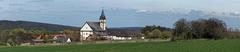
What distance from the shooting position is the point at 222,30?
127125mm

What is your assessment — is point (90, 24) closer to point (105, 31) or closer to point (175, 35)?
point (105, 31)

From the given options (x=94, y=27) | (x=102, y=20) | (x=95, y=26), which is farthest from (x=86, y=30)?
(x=102, y=20)

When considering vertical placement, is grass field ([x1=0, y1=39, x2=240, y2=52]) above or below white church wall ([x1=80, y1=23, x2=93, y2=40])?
above

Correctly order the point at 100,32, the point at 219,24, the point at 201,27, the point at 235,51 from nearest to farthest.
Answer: the point at 235,51 → the point at 201,27 → the point at 219,24 → the point at 100,32

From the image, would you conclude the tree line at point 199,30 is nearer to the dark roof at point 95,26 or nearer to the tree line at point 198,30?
the tree line at point 198,30

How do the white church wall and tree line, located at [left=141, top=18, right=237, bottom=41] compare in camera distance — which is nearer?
tree line, located at [left=141, top=18, right=237, bottom=41]

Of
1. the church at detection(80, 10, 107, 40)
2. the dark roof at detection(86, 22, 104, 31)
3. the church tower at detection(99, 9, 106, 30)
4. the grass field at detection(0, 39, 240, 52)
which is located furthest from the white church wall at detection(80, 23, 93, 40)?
the grass field at detection(0, 39, 240, 52)

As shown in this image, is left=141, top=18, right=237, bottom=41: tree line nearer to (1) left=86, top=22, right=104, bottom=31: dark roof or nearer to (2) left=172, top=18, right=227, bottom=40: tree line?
(2) left=172, top=18, right=227, bottom=40: tree line

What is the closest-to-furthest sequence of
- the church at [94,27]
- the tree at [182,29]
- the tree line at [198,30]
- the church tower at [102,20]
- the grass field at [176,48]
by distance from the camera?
the grass field at [176,48] → the tree at [182,29] → the tree line at [198,30] → the church at [94,27] → the church tower at [102,20]

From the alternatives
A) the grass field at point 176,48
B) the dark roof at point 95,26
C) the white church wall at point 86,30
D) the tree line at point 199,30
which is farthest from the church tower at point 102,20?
the grass field at point 176,48

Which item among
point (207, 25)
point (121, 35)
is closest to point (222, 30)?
point (207, 25)

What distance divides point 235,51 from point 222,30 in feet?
318

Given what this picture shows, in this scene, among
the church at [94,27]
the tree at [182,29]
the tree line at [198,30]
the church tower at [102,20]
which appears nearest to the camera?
the tree at [182,29]

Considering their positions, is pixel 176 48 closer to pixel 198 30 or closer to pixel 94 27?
pixel 198 30
